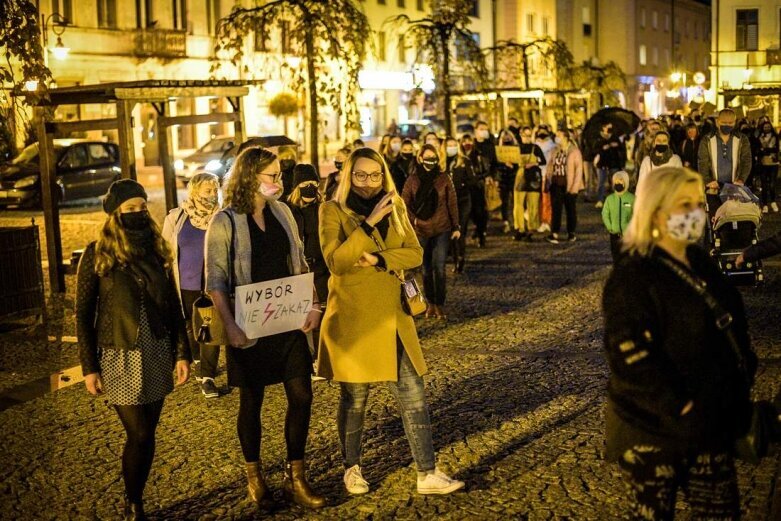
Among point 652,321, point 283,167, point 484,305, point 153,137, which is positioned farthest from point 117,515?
point 153,137

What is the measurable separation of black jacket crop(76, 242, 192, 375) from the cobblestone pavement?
1.03m

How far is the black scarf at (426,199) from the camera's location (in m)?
11.8

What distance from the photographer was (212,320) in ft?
19.3

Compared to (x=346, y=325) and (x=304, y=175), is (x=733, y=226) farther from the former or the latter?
(x=346, y=325)

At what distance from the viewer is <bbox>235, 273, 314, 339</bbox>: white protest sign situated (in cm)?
574

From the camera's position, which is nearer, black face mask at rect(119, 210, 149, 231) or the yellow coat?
black face mask at rect(119, 210, 149, 231)

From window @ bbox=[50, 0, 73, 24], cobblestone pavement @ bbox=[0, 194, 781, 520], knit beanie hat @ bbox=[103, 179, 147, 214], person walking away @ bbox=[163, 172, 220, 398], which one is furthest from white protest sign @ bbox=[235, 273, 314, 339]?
window @ bbox=[50, 0, 73, 24]

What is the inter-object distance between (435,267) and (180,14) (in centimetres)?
3690

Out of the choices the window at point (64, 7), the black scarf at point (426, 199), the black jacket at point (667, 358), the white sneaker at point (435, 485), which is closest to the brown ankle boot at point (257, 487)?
the white sneaker at point (435, 485)

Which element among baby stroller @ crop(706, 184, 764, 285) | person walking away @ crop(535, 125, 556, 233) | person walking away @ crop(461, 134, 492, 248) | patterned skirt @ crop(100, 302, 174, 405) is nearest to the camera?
patterned skirt @ crop(100, 302, 174, 405)

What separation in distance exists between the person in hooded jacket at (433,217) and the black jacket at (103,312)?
6312mm

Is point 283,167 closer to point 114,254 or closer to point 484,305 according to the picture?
point 484,305

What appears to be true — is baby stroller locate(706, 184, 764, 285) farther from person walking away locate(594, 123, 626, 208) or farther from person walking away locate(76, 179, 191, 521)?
person walking away locate(594, 123, 626, 208)

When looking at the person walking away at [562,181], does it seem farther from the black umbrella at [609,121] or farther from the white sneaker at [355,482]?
the white sneaker at [355,482]
